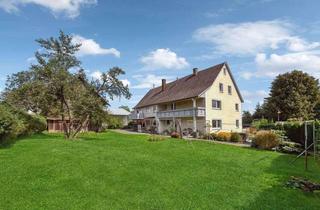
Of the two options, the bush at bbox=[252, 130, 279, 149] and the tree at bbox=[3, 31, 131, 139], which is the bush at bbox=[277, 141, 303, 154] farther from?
the tree at bbox=[3, 31, 131, 139]

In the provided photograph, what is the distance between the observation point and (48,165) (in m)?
11.7

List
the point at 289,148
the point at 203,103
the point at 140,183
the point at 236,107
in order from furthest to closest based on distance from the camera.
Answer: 1. the point at 236,107
2. the point at 203,103
3. the point at 289,148
4. the point at 140,183

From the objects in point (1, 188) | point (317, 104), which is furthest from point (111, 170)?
point (317, 104)

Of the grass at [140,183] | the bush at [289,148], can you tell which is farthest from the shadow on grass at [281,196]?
the bush at [289,148]

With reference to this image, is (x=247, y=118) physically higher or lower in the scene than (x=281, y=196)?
higher

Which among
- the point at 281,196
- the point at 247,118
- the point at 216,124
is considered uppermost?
the point at 247,118

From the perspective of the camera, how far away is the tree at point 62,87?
84.4 ft

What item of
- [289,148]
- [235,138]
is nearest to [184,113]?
[235,138]

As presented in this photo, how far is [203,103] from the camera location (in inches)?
1527

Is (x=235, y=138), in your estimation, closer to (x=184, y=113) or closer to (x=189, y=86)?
(x=184, y=113)

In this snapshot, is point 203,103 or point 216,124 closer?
point 203,103

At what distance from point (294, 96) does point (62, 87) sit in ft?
133

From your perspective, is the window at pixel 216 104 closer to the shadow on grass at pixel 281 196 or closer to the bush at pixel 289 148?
the bush at pixel 289 148

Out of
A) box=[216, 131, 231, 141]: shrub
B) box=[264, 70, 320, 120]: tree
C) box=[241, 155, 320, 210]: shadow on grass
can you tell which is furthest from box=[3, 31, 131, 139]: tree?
box=[264, 70, 320, 120]: tree
